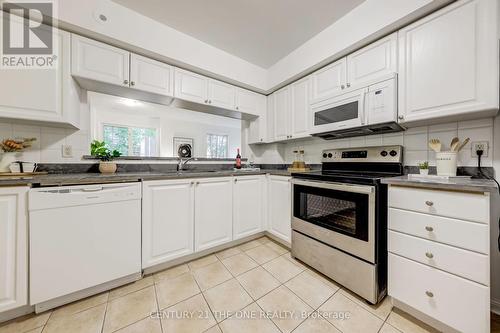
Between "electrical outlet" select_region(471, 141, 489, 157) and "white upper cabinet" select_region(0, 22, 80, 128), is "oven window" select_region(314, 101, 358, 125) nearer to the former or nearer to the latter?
"electrical outlet" select_region(471, 141, 489, 157)

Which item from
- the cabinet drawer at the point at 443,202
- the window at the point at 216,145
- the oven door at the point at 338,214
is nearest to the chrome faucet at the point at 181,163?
the oven door at the point at 338,214

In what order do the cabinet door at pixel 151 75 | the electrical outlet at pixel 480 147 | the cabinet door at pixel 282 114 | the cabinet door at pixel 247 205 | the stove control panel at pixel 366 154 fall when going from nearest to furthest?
the electrical outlet at pixel 480 147, the stove control panel at pixel 366 154, the cabinet door at pixel 151 75, the cabinet door at pixel 247 205, the cabinet door at pixel 282 114

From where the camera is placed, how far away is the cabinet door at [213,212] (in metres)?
1.87

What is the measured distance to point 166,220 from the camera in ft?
5.50

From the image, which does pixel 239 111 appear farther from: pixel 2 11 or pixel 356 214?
pixel 2 11

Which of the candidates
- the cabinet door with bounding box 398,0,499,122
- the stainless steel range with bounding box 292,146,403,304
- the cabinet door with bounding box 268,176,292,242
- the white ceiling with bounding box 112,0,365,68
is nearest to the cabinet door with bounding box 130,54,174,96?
the white ceiling with bounding box 112,0,365,68

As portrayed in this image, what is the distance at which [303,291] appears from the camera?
4.74ft

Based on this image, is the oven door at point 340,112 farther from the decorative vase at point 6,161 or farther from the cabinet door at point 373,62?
the decorative vase at point 6,161

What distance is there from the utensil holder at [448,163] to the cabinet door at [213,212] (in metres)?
1.84

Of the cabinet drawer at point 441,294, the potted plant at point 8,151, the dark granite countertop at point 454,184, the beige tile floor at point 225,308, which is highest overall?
the potted plant at point 8,151

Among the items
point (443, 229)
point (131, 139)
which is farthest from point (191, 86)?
point (131, 139)

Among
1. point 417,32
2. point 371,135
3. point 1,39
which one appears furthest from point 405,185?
point 1,39

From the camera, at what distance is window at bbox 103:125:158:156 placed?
Result: 439cm

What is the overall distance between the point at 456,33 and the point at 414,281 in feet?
5.53
